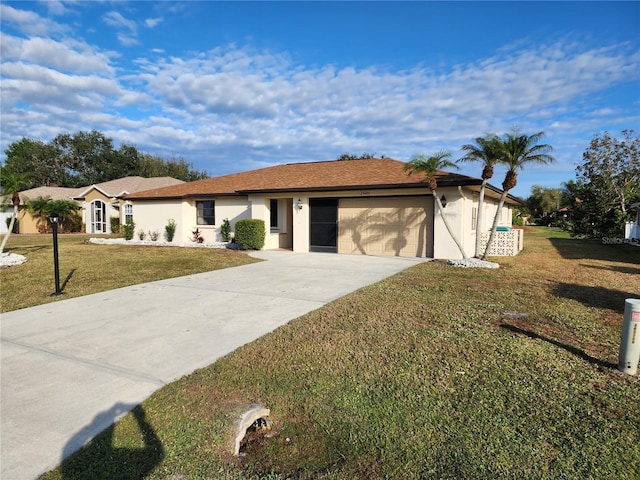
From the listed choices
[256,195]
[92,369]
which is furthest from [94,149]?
[92,369]

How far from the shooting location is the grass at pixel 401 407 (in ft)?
8.91

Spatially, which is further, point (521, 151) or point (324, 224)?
point (324, 224)

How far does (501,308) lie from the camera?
6.77m

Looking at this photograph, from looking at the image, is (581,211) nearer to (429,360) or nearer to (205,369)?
(429,360)

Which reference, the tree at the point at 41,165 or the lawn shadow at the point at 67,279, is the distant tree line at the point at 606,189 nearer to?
the lawn shadow at the point at 67,279

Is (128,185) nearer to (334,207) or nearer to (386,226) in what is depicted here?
(334,207)

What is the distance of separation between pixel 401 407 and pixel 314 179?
14359 mm

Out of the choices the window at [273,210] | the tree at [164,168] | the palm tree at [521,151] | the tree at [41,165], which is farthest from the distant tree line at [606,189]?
the tree at [41,165]

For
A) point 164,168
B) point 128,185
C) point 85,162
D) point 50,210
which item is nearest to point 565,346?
point 50,210

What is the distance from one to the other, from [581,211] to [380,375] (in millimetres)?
29876

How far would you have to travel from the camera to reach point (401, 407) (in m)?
3.43

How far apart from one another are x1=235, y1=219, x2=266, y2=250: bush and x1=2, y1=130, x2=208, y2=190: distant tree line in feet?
121

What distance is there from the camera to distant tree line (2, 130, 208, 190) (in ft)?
159

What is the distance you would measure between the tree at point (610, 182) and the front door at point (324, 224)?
21101mm
